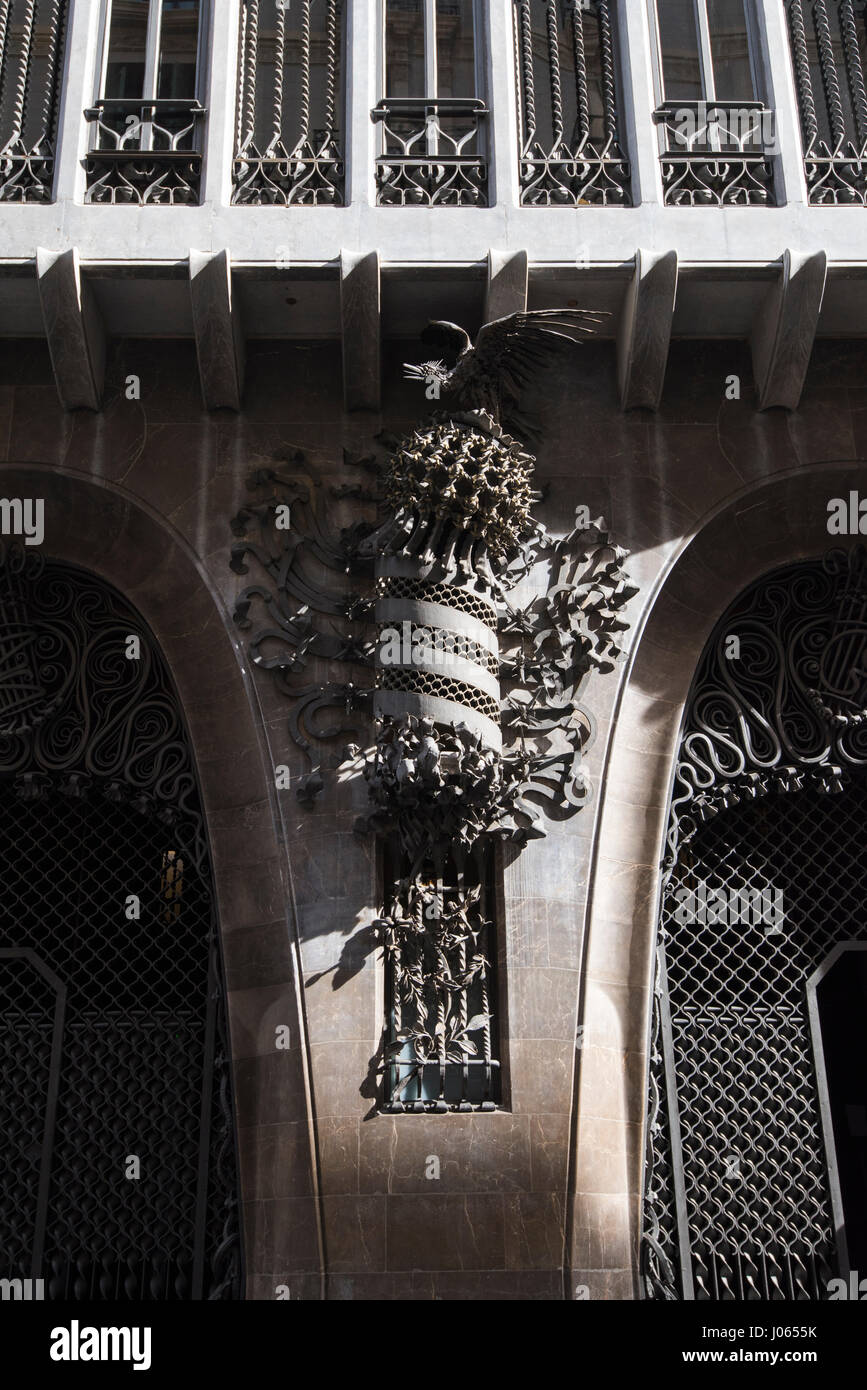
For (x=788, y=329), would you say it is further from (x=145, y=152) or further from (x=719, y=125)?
(x=145, y=152)

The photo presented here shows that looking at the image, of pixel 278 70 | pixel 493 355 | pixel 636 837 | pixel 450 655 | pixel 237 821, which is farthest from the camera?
pixel 278 70

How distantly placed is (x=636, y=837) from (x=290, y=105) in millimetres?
7036

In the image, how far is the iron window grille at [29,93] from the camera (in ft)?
39.3

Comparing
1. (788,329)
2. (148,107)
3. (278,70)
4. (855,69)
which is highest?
(278,70)

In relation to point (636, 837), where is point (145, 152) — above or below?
above

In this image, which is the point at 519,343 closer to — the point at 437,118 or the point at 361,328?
the point at 361,328

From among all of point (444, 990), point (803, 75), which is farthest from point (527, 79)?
point (444, 990)

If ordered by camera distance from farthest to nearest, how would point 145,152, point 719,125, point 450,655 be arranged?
point 719,125, point 145,152, point 450,655

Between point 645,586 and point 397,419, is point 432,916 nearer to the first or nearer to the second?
point 645,586

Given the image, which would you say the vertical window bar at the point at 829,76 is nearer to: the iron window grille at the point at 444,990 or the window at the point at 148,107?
the window at the point at 148,107

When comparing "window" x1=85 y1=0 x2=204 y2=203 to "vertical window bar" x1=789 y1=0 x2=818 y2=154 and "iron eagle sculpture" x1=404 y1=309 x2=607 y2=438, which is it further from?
"vertical window bar" x1=789 y1=0 x2=818 y2=154

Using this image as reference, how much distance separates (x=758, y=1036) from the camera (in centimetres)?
1177

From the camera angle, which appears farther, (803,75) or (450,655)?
(803,75)
